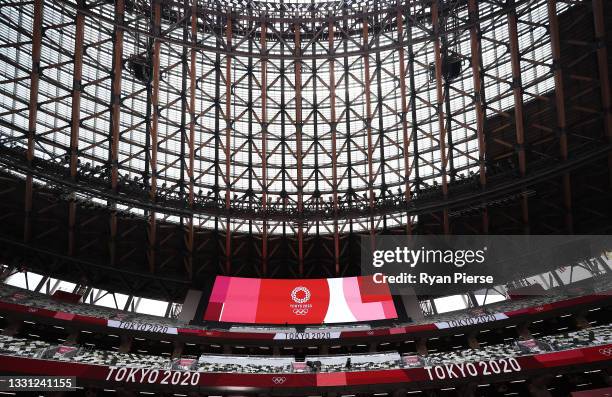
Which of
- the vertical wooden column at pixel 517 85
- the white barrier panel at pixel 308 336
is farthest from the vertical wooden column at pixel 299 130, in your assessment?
the vertical wooden column at pixel 517 85

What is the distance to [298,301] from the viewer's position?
43.2m

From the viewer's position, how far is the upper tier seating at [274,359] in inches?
1177

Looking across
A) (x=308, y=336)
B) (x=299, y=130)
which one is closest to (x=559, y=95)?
(x=299, y=130)

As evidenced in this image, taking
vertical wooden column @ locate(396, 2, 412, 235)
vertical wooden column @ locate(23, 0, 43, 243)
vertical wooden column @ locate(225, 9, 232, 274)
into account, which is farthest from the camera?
vertical wooden column @ locate(225, 9, 232, 274)

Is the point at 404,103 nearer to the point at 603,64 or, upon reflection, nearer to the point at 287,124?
the point at 287,124

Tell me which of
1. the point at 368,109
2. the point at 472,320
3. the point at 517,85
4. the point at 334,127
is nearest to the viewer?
the point at 517,85

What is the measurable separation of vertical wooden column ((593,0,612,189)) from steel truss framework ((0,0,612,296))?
0.08 meters

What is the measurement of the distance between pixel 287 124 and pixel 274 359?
1781 centimetres

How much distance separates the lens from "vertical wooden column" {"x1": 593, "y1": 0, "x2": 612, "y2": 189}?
33.2m

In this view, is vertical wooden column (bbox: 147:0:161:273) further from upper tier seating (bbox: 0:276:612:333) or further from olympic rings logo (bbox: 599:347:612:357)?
olympic rings logo (bbox: 599:347:612:357)

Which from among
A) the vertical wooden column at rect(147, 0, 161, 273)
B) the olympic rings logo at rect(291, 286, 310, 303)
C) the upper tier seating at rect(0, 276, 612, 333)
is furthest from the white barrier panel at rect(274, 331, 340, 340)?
the vertical wooden column at rect(147, 0, 161, 273)

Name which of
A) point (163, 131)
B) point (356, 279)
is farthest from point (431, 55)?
point (163, 131)

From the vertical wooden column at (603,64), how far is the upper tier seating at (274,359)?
10.1 meters

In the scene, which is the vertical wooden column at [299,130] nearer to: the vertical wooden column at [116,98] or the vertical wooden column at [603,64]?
the vertical wooden column at [116,98]
